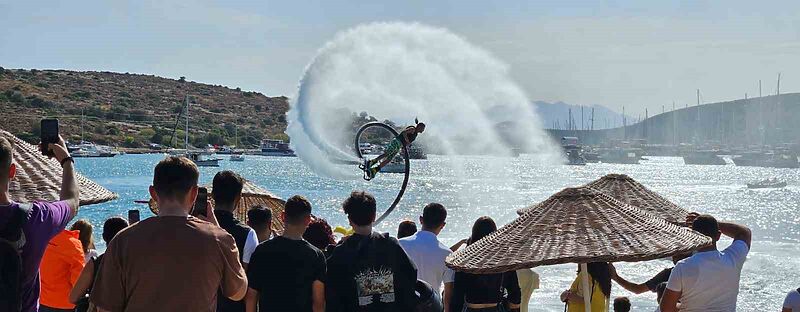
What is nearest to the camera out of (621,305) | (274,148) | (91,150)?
(621,305)

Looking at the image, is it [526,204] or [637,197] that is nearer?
[637,197]

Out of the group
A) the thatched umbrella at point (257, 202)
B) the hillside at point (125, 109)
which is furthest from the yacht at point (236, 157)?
the thatched umbrella at point (257, 202)

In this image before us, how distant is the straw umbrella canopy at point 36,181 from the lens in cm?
581

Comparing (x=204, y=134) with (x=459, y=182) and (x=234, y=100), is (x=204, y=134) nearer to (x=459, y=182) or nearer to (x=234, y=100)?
(x=234, y=100)

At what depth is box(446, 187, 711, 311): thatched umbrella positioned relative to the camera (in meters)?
6.43

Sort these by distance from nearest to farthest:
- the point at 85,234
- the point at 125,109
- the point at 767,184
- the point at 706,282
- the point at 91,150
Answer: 1. the point at 706,282
2. the point at 85,234
3. the point at 767,184
4. the point at 91,150
5. the point at 125,109

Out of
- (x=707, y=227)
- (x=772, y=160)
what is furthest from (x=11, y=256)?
(x=772, y=160)

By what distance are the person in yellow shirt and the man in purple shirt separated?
476cm

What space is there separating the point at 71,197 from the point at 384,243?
2059 millimetres

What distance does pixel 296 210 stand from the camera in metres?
6.30

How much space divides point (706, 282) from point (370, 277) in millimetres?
2564

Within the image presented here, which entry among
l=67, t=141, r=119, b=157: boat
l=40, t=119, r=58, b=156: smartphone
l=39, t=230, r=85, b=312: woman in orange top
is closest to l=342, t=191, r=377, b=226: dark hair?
l=40, t=119, r=58, b=156: smartphone

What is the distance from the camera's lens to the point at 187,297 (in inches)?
188

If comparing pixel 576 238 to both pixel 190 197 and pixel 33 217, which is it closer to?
pixel 190 197
